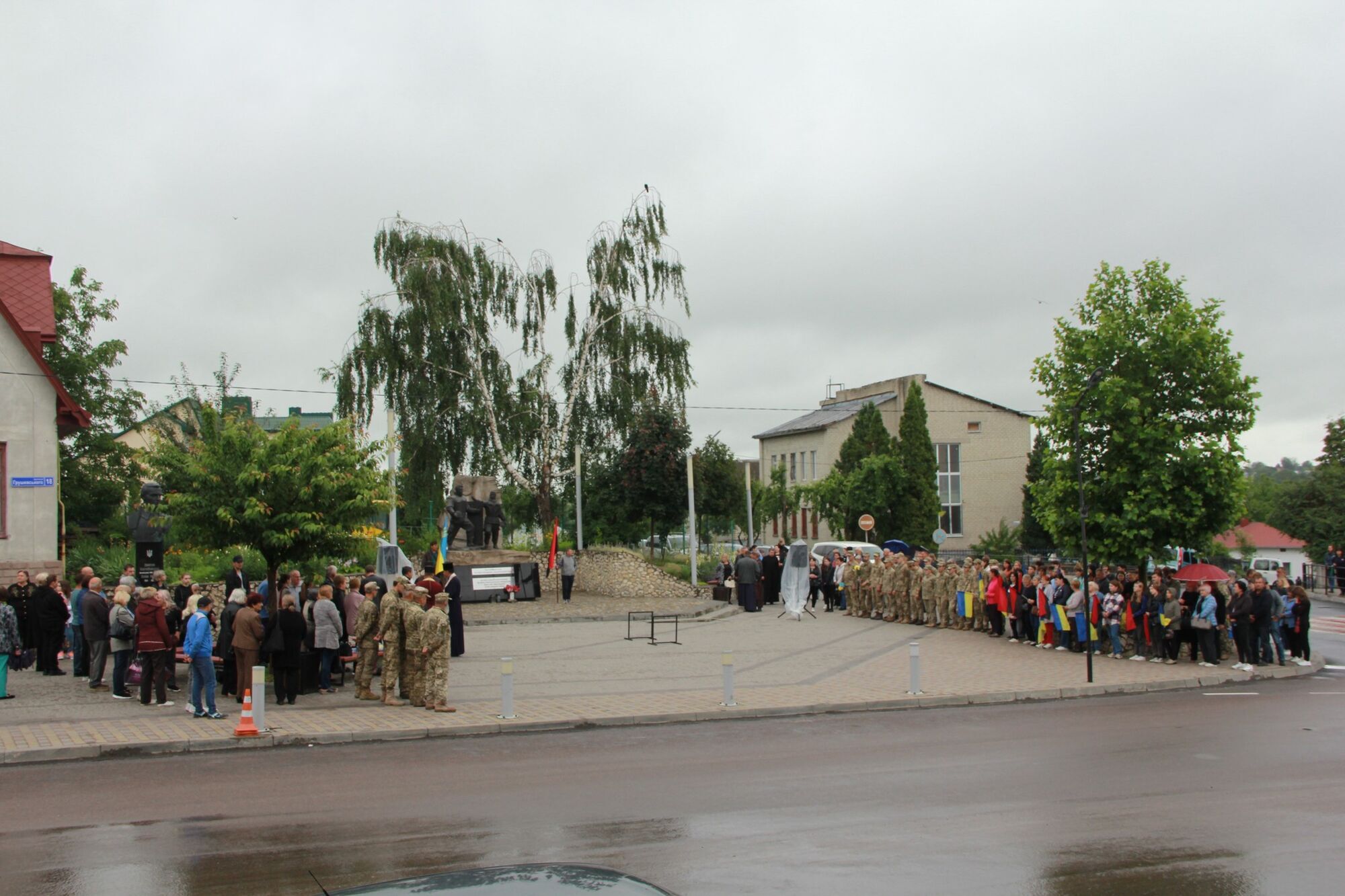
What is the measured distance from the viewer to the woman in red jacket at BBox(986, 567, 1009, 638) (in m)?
25.7

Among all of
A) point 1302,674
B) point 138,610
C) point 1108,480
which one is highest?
point 1108,480

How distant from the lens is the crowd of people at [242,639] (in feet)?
49.4

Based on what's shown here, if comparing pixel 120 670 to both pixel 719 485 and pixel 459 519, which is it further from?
pixel 719 485

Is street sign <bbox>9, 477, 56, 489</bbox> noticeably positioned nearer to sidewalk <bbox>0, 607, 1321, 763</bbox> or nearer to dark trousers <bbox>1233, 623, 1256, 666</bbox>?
sidewalk <bbox>0, 607, 1321, 763</bbox>

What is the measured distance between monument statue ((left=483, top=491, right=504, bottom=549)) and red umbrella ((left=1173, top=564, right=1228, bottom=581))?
22.0 m

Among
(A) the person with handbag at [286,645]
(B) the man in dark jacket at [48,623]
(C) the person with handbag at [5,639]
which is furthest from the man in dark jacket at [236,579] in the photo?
(C) the person with handbag at [5,639]

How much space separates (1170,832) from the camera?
8.40m

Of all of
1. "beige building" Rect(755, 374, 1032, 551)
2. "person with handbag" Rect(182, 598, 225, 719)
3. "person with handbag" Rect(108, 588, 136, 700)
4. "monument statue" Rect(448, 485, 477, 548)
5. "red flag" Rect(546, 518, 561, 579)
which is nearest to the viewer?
"person with handbag" Rect(182, 598, 225, 719)

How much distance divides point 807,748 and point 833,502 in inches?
1772

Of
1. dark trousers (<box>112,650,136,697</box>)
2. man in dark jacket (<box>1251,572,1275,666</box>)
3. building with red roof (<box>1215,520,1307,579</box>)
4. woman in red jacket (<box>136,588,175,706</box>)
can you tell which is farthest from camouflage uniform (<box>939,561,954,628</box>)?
building with red roof (<box>1215,520,1307,579</box>)

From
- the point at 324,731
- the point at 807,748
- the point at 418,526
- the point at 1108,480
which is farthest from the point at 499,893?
the point at 418,526

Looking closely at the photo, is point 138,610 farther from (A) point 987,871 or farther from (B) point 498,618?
(B) point 498,618

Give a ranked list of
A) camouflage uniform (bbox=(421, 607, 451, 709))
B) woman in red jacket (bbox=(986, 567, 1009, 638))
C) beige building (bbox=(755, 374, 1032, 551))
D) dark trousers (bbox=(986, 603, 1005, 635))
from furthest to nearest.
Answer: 1. beige building (bbox=(755, 374, 1032, 551))
2. dark trousers (bbox=(986, 603, 1005, 635))
3. woman in red jacket (bbox=(986, 567, 1009, 638))
4. camouflage uniform (bbox=(421, 607, 451, 709))

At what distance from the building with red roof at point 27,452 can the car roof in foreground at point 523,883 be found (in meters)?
24.0
